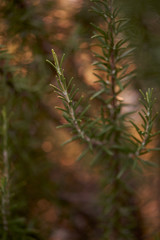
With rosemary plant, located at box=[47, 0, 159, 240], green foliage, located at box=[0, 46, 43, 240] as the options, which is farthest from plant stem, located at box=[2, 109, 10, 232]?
rosemary plant, located at box=[47, 0, 159, 240]

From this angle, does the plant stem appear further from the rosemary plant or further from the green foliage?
the rosemary plant

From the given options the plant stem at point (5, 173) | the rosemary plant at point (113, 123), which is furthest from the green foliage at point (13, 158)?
the rosemary plant at point (113, 123)

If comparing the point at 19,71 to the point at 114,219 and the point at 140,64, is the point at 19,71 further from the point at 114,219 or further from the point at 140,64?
the point at 114,219

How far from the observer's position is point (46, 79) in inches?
24.9

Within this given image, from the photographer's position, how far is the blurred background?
51 centimetres

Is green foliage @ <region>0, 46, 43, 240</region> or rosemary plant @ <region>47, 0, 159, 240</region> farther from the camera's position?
green foliage @ <region>0, 46, 43, 240</region>

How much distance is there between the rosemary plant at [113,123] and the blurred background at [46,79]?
0.16 ft

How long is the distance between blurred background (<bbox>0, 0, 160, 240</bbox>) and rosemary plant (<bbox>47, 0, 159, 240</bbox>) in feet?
0.16

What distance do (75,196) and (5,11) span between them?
2.26 feet

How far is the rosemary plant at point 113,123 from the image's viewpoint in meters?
0.31

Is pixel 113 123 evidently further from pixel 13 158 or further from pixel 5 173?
pixel 13 158

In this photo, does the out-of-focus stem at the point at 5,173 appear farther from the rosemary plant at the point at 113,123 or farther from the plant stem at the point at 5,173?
the rosemary plant at the point at 113,123

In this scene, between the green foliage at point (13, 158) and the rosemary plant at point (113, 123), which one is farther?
the green foliage at point (13, 158)

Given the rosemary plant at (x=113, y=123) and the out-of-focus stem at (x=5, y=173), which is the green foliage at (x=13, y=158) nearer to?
the out-of-focus stem at (x=5, y=173)
